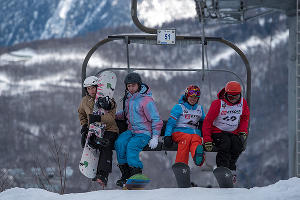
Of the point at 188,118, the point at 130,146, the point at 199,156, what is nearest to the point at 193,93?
the point at 188,118

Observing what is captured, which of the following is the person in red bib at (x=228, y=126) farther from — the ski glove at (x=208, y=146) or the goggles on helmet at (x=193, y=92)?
the goggles on helmet at (x=193, y=92)

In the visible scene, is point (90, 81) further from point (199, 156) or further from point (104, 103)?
point (199, 156)

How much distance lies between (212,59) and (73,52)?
45425mm

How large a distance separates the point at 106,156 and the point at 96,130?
0.27 metres

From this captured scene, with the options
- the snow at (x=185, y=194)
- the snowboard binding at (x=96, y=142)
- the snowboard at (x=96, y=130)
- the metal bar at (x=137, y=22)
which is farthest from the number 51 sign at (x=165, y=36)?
the snow at (x=185, y=194)

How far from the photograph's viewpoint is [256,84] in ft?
452

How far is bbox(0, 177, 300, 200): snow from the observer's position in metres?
4.10

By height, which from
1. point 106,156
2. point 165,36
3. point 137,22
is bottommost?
point 106,156

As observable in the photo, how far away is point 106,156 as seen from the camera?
5.16m

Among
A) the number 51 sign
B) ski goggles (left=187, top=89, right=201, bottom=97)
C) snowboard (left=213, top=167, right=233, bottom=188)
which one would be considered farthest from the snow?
the number 51 sign

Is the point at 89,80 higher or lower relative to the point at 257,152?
higher

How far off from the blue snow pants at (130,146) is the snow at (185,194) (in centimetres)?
67

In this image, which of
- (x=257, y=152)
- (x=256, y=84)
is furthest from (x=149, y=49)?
(x=257, y=152)

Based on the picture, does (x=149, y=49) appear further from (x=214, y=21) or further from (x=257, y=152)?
(x=214, y=21)
